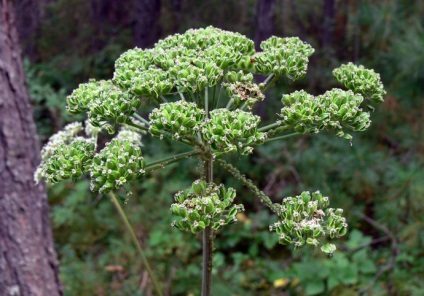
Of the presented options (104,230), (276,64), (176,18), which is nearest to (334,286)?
(104,230)

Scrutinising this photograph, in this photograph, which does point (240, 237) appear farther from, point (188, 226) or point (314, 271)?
point (188, 226)

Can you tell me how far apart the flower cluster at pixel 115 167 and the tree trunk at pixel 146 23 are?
20.2ft

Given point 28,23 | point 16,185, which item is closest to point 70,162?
point 16,185

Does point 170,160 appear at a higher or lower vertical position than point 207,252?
higher

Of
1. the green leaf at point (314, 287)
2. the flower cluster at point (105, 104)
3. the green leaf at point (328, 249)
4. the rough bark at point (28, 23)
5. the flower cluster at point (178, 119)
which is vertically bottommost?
the green leaf at point (328, 249)

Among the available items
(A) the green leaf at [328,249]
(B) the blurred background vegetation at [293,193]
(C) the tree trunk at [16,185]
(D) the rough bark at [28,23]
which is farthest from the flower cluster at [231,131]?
(D) the rough bark at [28,23]

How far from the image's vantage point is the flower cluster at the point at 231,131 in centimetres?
146

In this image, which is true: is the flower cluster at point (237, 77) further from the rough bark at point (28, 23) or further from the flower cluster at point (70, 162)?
the rough bark at point (28, 23)

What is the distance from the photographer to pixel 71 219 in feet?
17.9

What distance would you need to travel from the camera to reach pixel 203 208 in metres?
1.44

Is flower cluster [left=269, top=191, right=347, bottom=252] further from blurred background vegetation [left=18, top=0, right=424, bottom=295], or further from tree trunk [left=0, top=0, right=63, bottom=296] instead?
blurred background vegetation [left=18, top=0, right=424, bottom=295]

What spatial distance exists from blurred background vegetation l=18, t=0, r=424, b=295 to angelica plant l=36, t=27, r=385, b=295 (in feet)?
8.87

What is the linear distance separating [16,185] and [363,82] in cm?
252

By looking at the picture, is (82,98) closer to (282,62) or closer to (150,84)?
(150,84)
